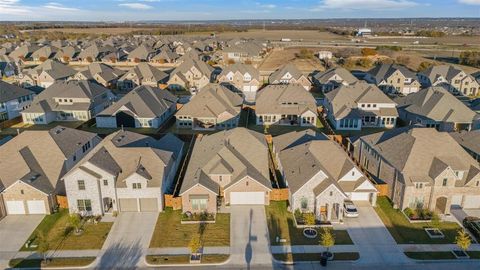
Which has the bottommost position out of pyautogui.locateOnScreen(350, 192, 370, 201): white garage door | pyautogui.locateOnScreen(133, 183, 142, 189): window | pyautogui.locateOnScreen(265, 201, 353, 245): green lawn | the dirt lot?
pyautogui.locateOnScreen(265, 201, 353, 245): green lawn

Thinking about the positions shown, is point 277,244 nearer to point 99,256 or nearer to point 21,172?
point 99,256

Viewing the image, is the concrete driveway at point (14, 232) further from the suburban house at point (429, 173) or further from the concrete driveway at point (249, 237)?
the suburban house at point (429, 173)

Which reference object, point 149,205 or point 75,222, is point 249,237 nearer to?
point 149,205

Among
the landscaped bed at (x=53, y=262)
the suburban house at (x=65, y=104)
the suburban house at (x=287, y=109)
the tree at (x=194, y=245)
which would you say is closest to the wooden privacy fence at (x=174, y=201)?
the tree at (x=194, y=245)

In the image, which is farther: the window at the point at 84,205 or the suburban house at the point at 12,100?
the suburban house at the point at 12,100

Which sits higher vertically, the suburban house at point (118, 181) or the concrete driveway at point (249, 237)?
the suburban house at point (118, 181)

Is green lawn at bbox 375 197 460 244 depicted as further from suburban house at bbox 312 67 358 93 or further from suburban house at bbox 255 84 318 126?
suburban house at bbox 312 67 358 93

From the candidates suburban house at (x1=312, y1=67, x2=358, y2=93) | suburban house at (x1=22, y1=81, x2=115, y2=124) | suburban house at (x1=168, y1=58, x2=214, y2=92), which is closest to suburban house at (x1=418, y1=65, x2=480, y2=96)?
suburban house at (x1=312, y1=67, x2=358, y2=93)
